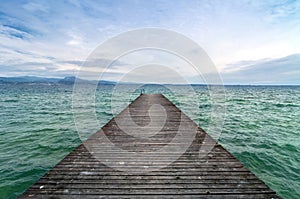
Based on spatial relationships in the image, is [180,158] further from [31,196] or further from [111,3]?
[111,3]

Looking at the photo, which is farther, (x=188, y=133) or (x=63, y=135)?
(x=63, y=135)

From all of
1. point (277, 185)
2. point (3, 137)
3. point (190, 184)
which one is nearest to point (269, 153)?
point (277, 185)

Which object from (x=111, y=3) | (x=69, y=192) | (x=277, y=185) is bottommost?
(x=277, y=185)

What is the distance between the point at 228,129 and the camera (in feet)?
36.2

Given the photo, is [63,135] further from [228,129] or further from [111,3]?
[228,129]

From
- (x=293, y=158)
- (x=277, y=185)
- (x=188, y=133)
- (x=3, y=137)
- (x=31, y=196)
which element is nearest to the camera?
(x=31, y=196)

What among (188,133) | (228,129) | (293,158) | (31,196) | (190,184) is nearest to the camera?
(31,196)

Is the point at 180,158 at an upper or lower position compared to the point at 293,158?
upper

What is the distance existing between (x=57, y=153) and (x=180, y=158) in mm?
6037

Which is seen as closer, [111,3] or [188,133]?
[188,133]

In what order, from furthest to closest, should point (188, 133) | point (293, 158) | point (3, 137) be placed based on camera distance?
point (3, 137) < point (293, 158) < point (188, 133)

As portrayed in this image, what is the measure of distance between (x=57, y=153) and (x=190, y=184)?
664 centimetres

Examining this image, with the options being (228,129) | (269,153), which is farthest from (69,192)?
(228,129)

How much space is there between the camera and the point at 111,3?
448 inches
